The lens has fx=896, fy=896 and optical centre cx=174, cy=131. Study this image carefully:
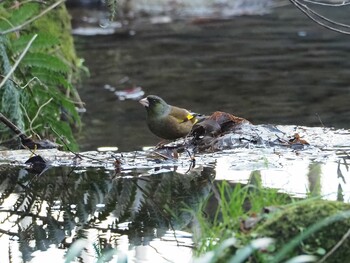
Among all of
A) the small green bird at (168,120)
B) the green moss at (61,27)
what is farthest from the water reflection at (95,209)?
the green moss at (61,27)

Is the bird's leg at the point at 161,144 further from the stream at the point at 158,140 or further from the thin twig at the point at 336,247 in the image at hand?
the thin twig at the point at 336,247

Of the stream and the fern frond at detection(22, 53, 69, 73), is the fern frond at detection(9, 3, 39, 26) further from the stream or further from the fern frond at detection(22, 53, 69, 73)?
the stream

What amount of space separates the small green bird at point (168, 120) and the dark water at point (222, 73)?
1.98m

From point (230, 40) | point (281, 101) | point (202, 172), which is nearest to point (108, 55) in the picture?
point (230, 40)

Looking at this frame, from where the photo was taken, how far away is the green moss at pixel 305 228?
3.17m

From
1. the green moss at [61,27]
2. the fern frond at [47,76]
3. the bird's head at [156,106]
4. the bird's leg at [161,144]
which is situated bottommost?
the green moss at [61,27]

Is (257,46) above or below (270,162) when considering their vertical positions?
below

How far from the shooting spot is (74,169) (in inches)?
215

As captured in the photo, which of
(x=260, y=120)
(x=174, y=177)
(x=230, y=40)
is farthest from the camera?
(x=230, y=40)

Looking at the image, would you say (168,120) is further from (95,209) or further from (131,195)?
(95,209)

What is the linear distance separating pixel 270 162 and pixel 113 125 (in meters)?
4.64

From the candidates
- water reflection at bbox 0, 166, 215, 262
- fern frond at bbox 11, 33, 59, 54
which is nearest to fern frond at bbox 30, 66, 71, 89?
fern frond at bbox 11, 33, 59, 54

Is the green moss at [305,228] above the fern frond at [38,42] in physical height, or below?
above

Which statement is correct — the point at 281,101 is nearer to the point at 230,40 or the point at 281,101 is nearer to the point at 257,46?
the point at 257,46
